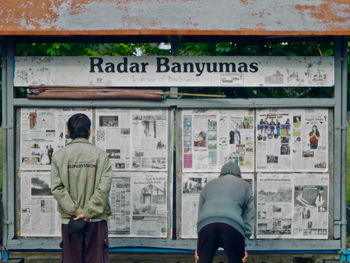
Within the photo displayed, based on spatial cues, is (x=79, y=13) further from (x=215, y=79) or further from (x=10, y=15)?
(x=215, y=79)

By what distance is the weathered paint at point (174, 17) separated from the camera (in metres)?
6.35

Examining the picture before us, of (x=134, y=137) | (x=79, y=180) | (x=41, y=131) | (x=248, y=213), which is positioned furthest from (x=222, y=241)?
(x=41, y=131)

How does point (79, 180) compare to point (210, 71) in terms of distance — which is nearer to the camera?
point (79, 180)

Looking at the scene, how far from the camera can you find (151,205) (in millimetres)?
6809

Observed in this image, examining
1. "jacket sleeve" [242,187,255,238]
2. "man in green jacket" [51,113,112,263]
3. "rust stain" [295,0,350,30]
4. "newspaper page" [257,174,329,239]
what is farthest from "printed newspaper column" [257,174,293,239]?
"man in green jacket" [51,113,112,263]

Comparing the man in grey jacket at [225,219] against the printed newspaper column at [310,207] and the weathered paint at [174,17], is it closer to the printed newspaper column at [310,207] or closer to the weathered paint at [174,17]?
the printed newspaper column at [310,207]

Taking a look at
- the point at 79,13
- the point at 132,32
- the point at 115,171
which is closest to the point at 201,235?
the point at 115,171

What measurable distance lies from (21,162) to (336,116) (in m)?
3.93

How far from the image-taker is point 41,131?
6.81m

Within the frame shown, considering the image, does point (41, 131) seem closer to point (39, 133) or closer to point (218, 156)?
point (39, 133)

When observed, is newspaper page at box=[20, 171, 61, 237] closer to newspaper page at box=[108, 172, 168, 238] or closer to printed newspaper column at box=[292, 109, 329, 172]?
newspaper page at box=[108, 172, 168, 238]

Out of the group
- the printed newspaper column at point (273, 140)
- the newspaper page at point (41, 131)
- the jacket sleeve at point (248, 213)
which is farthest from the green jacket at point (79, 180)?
the printed newspaper column at point (273, 140)

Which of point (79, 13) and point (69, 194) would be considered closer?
point (69, 194)

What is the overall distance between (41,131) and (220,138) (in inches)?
87.1
